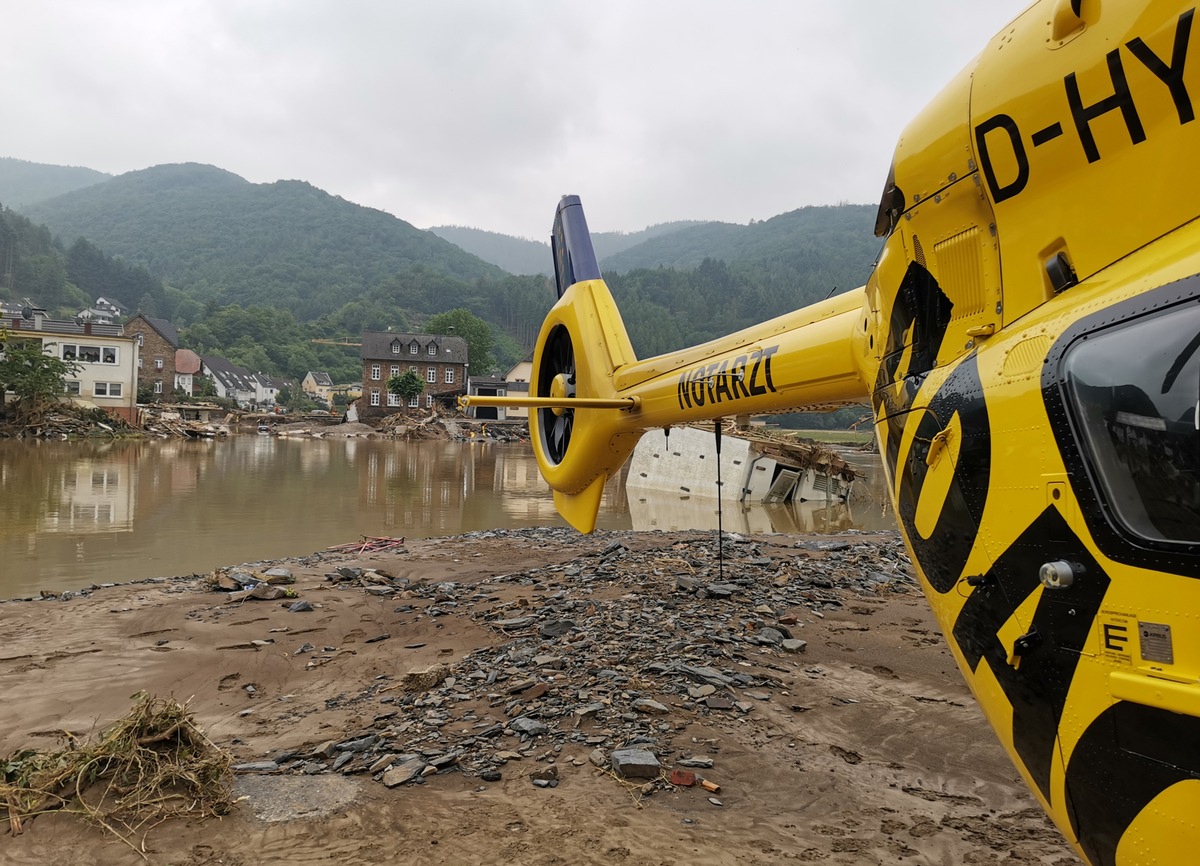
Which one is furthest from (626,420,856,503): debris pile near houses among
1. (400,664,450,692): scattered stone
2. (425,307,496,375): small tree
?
(425,307,496,375): small tree

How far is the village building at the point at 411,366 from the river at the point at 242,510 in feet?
133

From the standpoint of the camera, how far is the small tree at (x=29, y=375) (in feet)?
135

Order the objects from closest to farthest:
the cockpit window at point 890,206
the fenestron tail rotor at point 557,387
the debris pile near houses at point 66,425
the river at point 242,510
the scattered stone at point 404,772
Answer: the cockpit window at point 890,206 < the scattered stone at point 404,772 < the fenestron tail rotor at point 557,387 < the river at point 242,510 < the debris pile near houses at point 66,425

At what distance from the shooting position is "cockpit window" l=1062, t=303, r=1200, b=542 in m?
1.88

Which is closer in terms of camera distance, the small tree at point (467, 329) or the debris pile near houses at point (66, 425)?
the debris pile near houses at point (66, 425)

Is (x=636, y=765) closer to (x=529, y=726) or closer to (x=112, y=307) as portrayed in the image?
(x=529, y=726)

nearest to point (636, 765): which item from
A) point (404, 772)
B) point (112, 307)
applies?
point (404, 772)

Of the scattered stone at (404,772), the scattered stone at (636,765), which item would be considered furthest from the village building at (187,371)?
the scattered stone at (636,765)

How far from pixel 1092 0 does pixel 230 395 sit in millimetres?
102279

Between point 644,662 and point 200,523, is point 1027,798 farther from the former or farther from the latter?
point 200,523

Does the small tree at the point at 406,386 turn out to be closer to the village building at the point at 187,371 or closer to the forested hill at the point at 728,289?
the village building at the point at 187,371

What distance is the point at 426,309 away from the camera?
527 feet

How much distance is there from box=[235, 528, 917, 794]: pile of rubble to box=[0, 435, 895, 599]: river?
464 cm

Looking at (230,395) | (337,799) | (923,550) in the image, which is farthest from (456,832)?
(230,395)
